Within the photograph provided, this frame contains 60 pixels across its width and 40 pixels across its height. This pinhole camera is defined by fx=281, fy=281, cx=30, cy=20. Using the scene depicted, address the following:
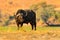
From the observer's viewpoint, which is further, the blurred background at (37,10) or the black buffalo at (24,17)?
the blurred background at (37,10)

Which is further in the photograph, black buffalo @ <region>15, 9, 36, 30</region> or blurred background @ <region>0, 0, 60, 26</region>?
blurred background @ <region>0, 0, 60, 26</region>

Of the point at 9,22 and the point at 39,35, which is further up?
the point at 39,35

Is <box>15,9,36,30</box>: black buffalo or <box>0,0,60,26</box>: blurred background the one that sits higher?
<box>15,9,36,30</box>: black buffalo

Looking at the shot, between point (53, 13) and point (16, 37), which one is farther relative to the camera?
point (53, 13)

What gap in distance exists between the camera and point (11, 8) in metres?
84.6

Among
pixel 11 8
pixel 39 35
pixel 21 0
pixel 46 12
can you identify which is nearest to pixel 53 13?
pixel 46 12

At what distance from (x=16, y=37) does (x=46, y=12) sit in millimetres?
45282

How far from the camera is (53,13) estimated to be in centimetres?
5522

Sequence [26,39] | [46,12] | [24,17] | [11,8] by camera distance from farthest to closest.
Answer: [11,8], [46,12], [24,17], [26,39]

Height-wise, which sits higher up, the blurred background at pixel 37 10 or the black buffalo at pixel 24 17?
the black buffalo at pixel 24 17

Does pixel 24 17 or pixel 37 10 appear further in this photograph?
pixel 37 10

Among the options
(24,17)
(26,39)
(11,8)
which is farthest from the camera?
(11,8)

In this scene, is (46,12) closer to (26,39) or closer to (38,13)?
(38,13)

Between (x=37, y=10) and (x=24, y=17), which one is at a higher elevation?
(x=24, y=17)
